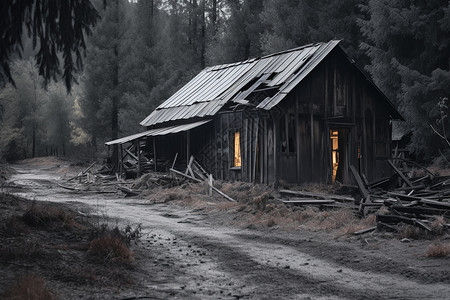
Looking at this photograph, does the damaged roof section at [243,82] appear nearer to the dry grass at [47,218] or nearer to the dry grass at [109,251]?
the dry grass at [47,218]

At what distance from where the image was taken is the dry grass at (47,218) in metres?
9.68

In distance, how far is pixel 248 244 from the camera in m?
10.5

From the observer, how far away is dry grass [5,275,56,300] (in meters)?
5.22

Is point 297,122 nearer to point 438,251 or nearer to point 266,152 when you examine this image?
point 266,152

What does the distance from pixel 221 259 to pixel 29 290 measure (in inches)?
166

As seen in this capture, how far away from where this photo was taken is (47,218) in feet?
32.6

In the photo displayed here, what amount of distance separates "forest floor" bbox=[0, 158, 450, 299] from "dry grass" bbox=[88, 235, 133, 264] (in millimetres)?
18

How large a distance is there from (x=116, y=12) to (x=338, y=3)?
2069 centimetres

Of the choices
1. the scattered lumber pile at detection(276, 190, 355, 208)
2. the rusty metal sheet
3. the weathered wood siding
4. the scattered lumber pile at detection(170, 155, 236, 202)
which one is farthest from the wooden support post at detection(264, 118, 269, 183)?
the scattered lumber pile at detection(276, 190, 355, 208)

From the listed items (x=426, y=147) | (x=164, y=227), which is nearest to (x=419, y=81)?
(x=426, y=147)

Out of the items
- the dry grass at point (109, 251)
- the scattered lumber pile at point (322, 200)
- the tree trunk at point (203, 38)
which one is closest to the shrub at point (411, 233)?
the scattered lumber pile at point (322, 200)

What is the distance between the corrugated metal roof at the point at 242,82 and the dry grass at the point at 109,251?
37.4 feet

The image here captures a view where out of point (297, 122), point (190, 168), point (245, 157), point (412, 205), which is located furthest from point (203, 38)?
point (412, 205)

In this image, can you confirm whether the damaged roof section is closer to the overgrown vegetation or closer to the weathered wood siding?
the weathered wood siding
